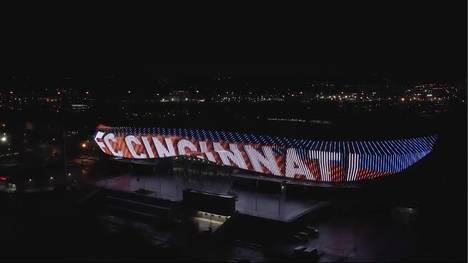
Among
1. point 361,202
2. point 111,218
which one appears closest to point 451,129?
point 361,202

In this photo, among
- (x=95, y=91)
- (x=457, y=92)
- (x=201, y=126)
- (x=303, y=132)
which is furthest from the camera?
(x=95, y=91)

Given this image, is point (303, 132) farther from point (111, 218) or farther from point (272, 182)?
point (111, 218)

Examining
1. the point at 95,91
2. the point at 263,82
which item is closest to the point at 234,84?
the point at 263,82

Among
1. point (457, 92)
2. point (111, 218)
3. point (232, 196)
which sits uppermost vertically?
point (457, 92)

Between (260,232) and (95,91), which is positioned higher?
(95,91)

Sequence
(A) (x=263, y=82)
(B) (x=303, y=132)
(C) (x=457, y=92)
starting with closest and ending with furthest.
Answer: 1. (B) (x=303, y=132)
2. (C) (x=457, y=92)
3. (A) (x=263, y=82)

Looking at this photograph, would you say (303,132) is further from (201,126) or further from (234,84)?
(234,84)

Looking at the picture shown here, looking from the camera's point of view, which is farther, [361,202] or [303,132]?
[303,132]
